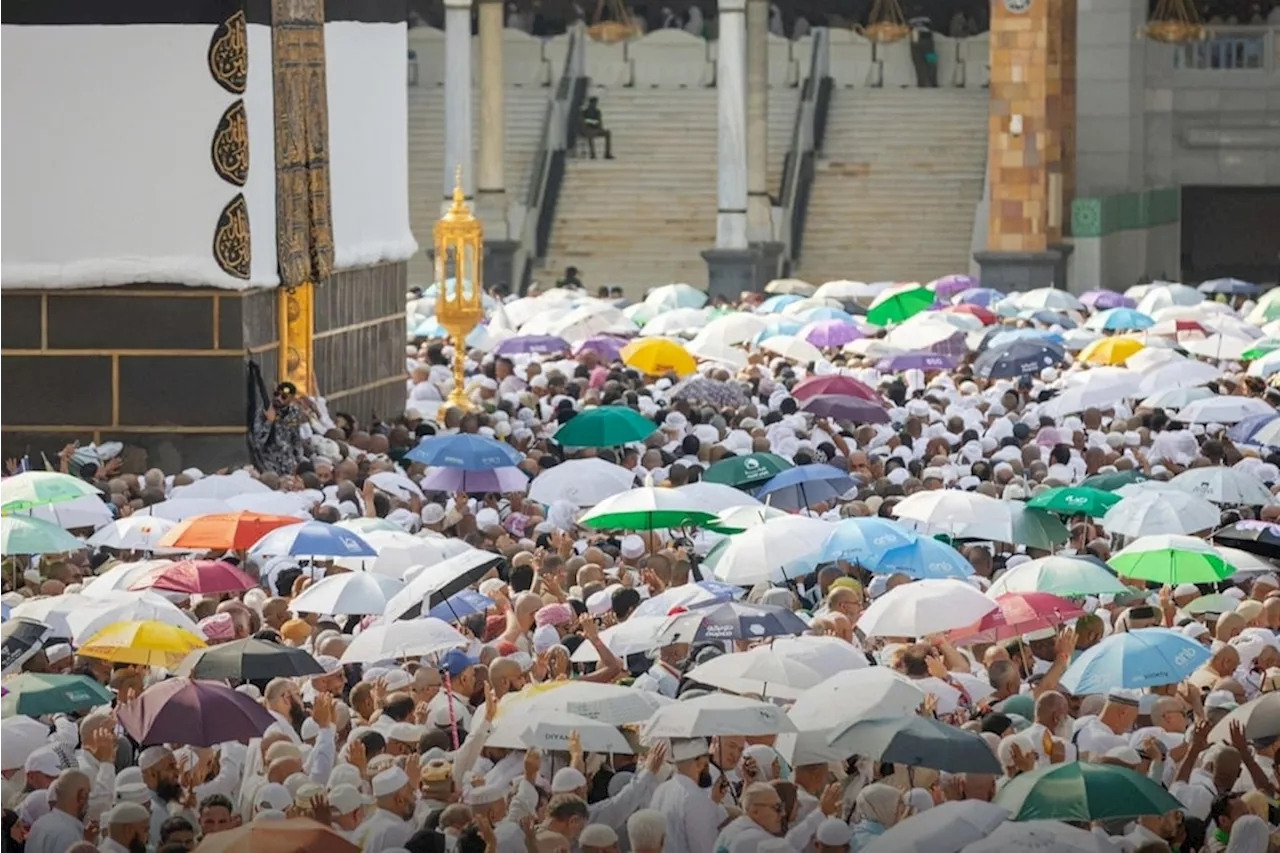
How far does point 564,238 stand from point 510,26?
832 centimetres

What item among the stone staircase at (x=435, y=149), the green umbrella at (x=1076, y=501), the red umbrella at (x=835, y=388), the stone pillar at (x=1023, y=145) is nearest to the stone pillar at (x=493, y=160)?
the stone staircase at (x=435, y=149)

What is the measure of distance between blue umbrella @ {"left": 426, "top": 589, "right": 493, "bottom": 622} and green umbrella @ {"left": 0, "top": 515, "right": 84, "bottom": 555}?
2790mm

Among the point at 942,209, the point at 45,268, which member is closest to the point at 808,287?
the point at 942,209

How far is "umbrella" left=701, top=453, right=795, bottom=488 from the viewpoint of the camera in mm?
18891

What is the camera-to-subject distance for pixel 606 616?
1464cm

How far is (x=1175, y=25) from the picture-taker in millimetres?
40906

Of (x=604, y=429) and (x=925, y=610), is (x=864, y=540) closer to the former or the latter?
(x=925, y=610)

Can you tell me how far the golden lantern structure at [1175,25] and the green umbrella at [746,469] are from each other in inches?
930

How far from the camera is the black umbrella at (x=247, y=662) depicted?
497 inches

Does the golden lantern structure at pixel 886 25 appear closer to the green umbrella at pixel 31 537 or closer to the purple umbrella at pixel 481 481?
the purple umbrella at pixel 481 481

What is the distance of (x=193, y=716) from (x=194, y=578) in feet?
11.8

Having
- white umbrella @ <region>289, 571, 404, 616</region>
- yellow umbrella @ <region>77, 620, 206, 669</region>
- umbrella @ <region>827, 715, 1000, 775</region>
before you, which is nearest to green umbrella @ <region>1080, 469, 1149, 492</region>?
white umbrella @ <region>289, 571, 404, 616</region>

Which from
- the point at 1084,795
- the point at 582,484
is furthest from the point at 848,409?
the point at 1084,795

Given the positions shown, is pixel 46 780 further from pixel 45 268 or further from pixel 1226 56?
pixel 1226 56
